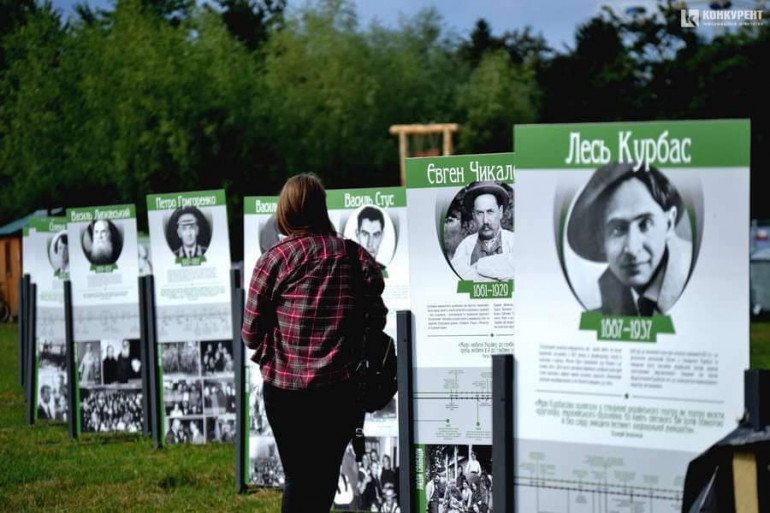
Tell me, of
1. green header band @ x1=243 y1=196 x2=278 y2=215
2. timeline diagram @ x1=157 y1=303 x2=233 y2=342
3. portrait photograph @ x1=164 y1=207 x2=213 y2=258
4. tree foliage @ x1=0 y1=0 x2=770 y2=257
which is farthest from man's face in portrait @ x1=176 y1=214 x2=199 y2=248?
tree foliage @ x1=0 y1=0 x2=770 y2=257

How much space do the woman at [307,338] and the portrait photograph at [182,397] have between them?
5.66 metres

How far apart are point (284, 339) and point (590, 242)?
75.7 inches

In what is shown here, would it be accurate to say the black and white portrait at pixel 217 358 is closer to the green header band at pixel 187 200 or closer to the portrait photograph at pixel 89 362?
the green header band at pixel 187 200

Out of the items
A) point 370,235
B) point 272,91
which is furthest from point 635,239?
point 272,91

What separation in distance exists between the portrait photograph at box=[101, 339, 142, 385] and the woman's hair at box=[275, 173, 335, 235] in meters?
6.65

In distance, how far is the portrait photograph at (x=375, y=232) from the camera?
816 centimetres

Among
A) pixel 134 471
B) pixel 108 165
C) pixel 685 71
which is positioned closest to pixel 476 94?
pixel 685 71

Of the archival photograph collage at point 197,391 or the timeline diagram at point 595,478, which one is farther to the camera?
the archival photograph collage at point 197,391

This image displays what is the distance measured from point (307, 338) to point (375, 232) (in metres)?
2.64

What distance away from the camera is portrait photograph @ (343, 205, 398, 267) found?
8156mm

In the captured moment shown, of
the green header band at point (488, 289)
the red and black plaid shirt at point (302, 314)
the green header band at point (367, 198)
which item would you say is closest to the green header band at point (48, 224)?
the green header band at point (367, 198)

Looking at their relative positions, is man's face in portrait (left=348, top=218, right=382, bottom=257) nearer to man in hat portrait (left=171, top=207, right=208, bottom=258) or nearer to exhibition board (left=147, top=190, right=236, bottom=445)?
exhibition board (left=147, top=190, right=236, bottom=445)

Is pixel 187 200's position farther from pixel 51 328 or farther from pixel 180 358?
pixel 51 328

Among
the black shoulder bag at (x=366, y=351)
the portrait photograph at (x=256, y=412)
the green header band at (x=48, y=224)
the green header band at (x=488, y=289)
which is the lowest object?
the portrait photograph at (x=256, y=412)
